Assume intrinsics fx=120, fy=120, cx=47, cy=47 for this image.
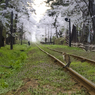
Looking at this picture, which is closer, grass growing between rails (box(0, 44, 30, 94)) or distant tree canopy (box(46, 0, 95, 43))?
grass growing between rails (box(0, 44, 30, 94))

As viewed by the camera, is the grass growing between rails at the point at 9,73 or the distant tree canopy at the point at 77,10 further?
the distant tree canopy at the point at 77,10

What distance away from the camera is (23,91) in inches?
144

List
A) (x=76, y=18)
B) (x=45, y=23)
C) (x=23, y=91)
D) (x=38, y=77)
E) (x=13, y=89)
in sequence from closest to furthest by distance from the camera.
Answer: (x=23, y=91), (x=13, y=89), (x=38, y=77), (x=76, y=18), (x=45, y=23)

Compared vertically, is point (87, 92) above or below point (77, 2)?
below

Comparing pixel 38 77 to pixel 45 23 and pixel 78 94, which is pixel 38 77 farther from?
pixel 45 23

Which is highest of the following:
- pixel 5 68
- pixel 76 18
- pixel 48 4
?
pixel 48 4

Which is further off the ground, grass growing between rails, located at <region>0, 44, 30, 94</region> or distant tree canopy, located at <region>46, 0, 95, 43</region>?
distant tree canopy, located at <region>46, 0, 95, 43</region>

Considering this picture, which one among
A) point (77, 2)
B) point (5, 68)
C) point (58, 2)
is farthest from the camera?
point (58, 2)

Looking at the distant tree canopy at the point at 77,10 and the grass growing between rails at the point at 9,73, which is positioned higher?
the distant tree canopy at the point at 77,10

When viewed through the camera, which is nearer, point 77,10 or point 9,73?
point 9,73

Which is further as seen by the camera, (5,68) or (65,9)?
(65,9)

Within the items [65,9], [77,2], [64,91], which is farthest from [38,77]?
[65,9]

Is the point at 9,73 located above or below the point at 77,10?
below

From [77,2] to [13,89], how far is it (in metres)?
18.3
